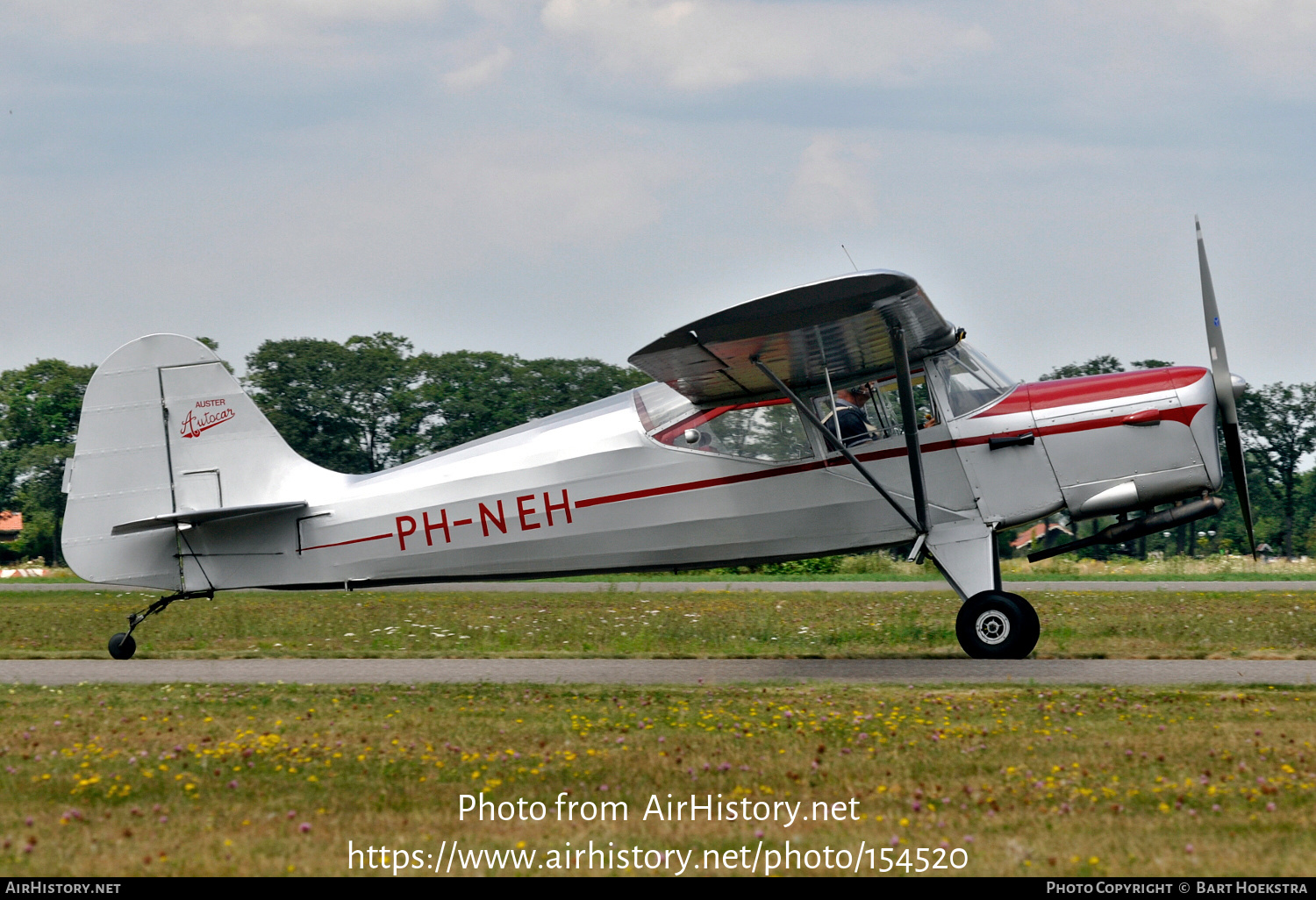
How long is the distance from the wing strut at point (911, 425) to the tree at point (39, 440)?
5826 cm

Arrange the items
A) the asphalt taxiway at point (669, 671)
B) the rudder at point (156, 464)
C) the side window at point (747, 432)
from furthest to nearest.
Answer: the rudder at point (156, 464), the side window at point (747, 432), the asphalt taxiway at point (669, 671)

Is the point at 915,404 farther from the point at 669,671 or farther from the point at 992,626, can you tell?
the point at 669,671

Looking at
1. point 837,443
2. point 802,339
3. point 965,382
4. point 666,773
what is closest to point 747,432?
point 837,443

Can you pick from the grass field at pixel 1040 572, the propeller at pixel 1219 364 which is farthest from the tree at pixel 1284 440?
the propeller at pixel 1219 364

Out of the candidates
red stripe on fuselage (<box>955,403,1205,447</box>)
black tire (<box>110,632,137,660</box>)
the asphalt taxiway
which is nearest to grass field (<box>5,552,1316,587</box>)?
black tire (<box>110,632,137,660</box>)

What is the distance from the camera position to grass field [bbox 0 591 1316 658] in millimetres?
11891

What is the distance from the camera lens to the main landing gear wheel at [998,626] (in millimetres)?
10312

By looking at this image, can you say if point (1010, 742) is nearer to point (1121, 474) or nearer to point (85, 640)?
point (1121, 474)

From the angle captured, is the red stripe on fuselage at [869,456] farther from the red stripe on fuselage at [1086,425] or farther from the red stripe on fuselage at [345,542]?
the red stripe on fuselage at [345,542]

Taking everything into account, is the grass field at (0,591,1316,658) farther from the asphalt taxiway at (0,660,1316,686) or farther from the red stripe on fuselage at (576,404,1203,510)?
the red stripe on fuselage at (576,404,1203,510)

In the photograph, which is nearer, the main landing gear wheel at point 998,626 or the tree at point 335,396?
the main landing gear wheel at point 998,626

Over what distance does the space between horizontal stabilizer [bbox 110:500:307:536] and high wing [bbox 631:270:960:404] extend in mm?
4173

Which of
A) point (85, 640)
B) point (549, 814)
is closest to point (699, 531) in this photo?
point (549, 814)

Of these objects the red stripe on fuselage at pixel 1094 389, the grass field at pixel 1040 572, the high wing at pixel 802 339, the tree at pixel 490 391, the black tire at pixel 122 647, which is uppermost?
the tree at pixel 490 391
